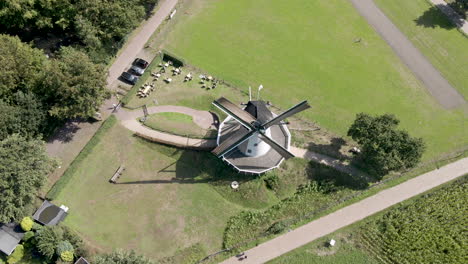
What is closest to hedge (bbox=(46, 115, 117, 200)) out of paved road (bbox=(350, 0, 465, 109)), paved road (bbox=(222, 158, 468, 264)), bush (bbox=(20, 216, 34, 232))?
bush (bbox=(20, 216, 34, 232))

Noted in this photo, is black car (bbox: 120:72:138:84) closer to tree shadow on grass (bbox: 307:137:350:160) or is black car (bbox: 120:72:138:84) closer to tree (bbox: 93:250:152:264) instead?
tree (bbox: 93:250:152:264)

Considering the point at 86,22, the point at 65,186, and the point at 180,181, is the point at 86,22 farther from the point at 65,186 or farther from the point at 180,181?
the point at 180,181

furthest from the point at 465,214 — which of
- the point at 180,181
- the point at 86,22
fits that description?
the point at 86,22

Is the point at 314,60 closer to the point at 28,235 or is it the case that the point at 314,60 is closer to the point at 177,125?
the point at 177,125

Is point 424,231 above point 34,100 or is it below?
above

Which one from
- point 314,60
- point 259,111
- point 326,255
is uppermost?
point 314,60

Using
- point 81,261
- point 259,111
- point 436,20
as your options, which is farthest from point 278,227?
point 436,20

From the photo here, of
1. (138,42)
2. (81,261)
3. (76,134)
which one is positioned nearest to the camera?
(81,261)

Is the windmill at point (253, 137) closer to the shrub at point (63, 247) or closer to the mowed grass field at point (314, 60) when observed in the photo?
the mowed grass field at point (314, 60)

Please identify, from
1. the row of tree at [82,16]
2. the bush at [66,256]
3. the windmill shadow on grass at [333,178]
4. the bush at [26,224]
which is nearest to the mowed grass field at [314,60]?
the windmill shadow on grass at [333,178]
